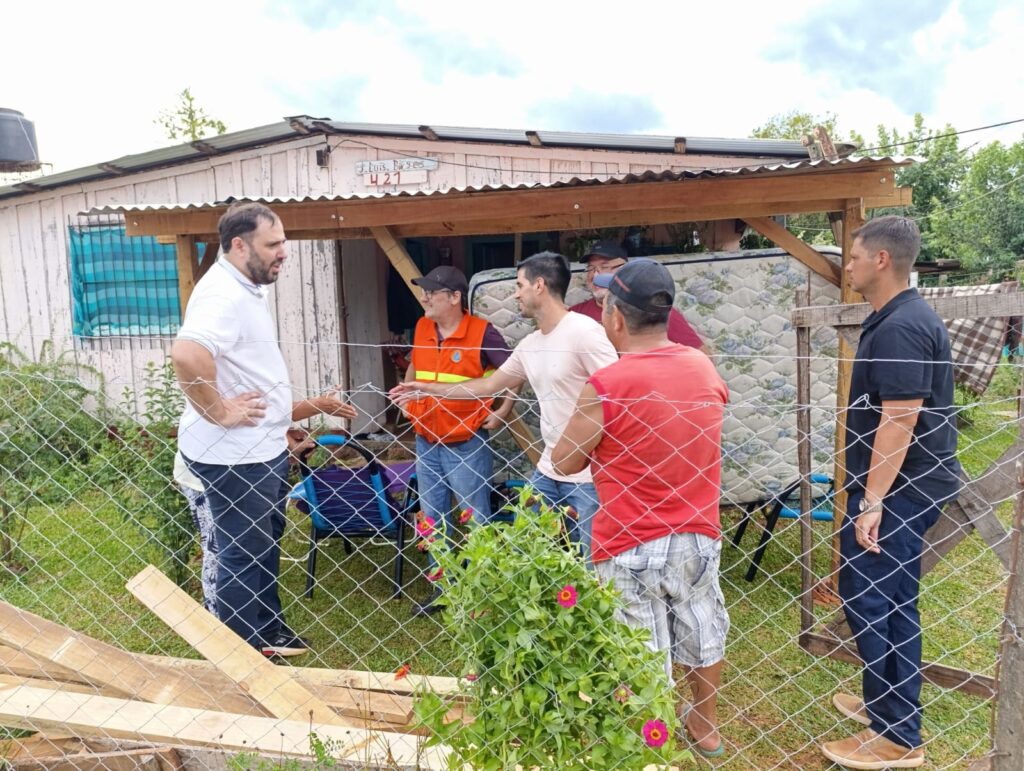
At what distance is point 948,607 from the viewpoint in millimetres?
4129

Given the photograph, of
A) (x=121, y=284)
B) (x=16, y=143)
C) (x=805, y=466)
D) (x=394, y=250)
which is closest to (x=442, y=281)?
(x=394, y=250)

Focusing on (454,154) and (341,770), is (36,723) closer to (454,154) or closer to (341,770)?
(341,770)

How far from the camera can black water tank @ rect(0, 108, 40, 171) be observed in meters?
9.26

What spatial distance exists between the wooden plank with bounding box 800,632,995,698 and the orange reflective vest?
1907mm

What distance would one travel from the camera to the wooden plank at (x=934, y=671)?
2.89 m

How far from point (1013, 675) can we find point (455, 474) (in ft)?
8.36

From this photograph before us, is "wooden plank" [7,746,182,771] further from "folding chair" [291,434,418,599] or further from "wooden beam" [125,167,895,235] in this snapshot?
"wooden beam" [125,167,895,235]

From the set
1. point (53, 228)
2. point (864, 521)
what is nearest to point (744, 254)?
point (864, 521)

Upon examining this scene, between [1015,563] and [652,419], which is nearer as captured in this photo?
[1015,563]

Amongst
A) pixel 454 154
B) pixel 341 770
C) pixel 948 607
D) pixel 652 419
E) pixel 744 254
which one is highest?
pixel 454 154

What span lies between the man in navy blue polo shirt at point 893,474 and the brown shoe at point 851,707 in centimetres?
30

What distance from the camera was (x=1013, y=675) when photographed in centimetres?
202

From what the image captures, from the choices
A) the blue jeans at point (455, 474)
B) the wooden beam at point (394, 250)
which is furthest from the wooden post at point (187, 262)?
the blue jeans at point (455, 474)

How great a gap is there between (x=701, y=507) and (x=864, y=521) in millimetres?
599
